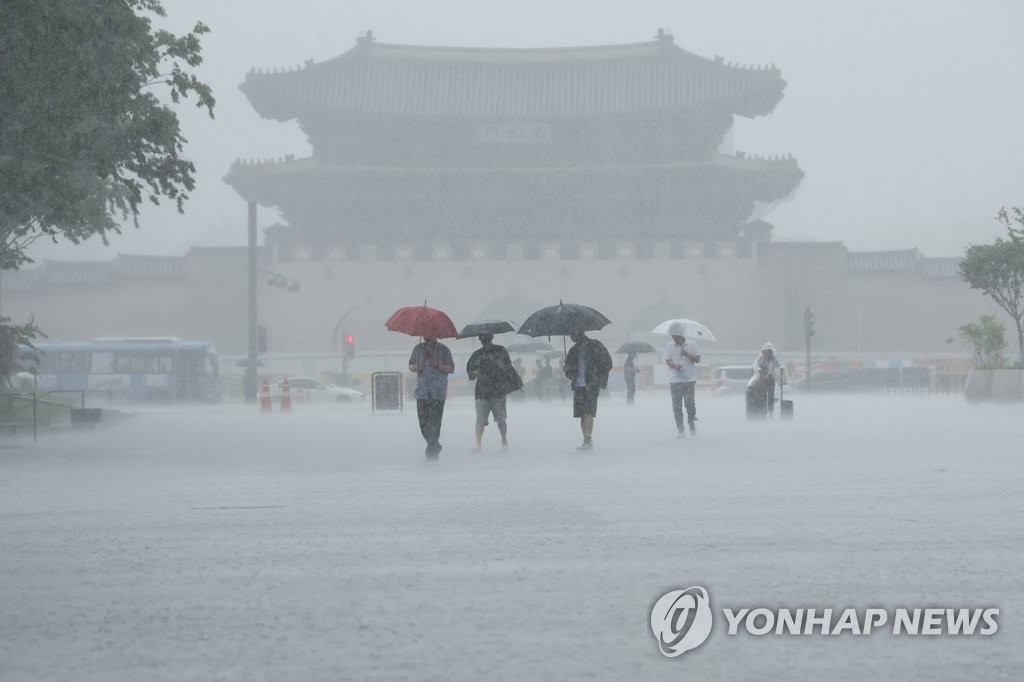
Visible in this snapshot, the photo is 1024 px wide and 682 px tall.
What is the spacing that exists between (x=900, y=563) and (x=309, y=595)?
2.96 m

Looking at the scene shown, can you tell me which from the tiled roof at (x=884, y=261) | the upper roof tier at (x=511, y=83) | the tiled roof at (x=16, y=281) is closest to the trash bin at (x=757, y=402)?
the upper roof tier at (x=511, y=83)

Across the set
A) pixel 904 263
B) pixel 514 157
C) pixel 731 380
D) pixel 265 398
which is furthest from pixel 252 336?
pixel 904 263

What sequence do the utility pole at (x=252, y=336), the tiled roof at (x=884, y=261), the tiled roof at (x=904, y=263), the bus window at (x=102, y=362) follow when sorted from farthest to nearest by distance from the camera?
the tiled roof at (x=884, y=261) < the tiled roof at (x=904, y=263) < the bus window at (x=102, y=362) < the utility pole at (x=252, y=336)

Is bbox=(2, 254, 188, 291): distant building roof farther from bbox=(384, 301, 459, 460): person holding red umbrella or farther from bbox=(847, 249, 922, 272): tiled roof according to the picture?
bbox=(384, 301, 459, 460): person holding red umbrella

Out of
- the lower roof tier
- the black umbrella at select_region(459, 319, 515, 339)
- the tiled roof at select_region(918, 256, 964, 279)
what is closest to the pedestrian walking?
the black umbrella at select_region(459, 319, 515, 339)

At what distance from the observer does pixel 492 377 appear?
54.7 ft

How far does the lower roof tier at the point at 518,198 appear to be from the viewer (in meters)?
54.6

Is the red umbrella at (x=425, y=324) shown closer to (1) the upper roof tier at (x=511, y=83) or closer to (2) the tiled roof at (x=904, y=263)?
(1) the upper roof tier at (x=511, y=83)

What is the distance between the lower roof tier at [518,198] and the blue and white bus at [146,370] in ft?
33.4

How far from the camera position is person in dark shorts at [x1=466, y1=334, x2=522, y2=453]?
16562mm

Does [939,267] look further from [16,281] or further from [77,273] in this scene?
[16,281]

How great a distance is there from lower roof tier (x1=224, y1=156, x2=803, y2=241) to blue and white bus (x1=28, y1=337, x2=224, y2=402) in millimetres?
10180

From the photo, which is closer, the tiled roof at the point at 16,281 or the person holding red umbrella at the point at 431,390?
the person holding red umbrella at the point at 431,390

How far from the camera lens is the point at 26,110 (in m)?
15.1
